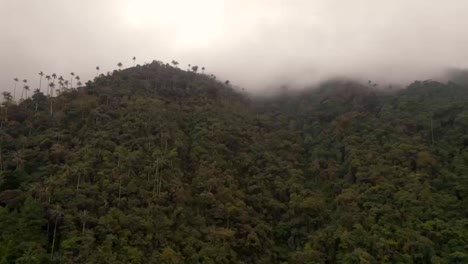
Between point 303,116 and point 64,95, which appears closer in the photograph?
point 64,95

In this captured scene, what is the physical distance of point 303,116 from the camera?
10456 cm

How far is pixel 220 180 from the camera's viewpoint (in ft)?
237

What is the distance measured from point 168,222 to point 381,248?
2425 cm

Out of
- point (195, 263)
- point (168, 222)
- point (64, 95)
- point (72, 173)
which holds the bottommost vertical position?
point (195, 263)

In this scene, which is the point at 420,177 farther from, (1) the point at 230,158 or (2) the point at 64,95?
(2) the point at 64,95

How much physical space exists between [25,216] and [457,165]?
5505cm

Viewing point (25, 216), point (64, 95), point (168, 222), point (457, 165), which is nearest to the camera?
point (25, 216)

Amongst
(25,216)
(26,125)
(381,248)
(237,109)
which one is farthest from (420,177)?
(26,125)

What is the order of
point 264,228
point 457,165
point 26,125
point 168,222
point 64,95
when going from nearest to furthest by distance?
1. point 168,222
2. point 264,228
3. point 457,165
4. point 26,125
5. point 64,95

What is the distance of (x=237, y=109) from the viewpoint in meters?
102

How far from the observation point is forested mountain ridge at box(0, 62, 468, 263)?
2324 inches

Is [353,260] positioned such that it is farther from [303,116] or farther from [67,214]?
[303,116]

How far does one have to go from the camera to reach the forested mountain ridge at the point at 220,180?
194 ft

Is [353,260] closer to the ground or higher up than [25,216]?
closer to the ground
